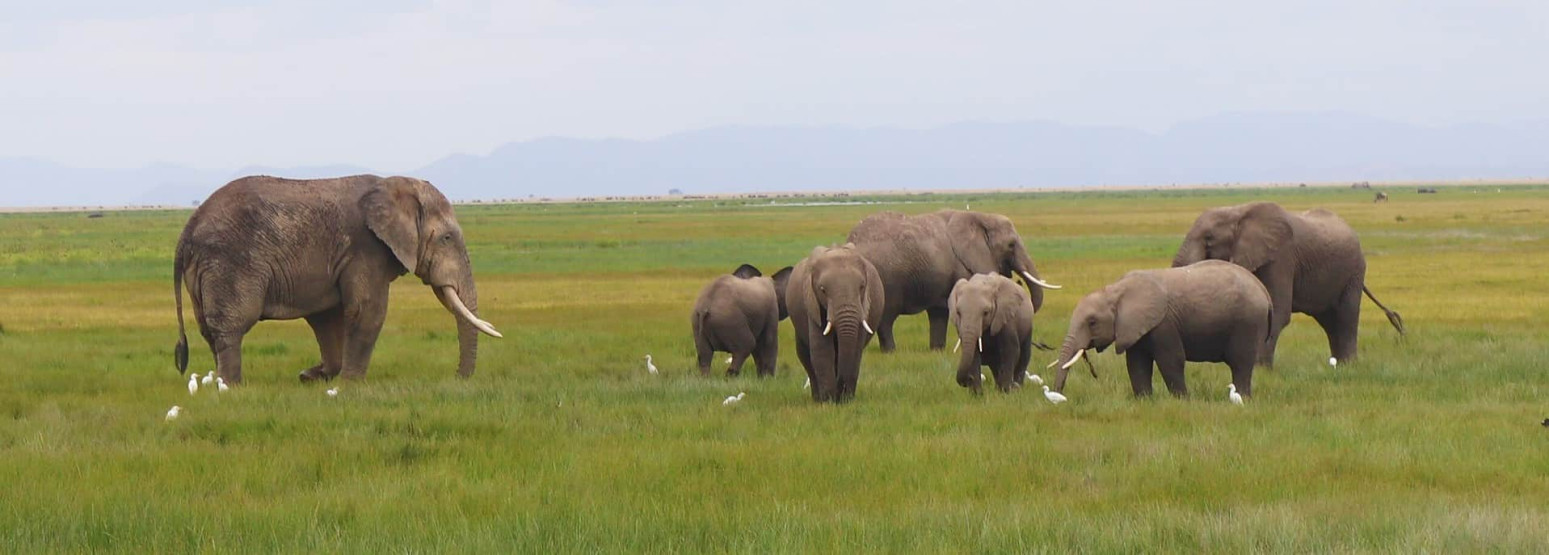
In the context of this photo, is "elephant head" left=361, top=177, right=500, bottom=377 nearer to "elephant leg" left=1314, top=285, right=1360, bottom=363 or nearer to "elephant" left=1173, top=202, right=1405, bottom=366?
"elephant" left=1173, top=202, right=1405, bottom=366

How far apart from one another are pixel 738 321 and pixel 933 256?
4171 millimetres

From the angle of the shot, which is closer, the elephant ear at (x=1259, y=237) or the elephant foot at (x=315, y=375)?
the elephant foot at (x=315, y=375)

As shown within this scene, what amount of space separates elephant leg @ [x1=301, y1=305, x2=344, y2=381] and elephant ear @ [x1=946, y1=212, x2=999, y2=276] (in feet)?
25.3

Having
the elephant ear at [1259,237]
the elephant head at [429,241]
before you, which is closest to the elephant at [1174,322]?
the elephant ear at [1259,237]

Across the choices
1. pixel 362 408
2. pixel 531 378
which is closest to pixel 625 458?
pixel 362 408

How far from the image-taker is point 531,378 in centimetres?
1692

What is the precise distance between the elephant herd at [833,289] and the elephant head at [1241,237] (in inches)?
0.6

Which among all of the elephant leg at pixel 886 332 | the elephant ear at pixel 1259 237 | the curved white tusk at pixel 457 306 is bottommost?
the elephant leg at pixel 886 332

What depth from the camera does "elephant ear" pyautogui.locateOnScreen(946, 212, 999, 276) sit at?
783 inches

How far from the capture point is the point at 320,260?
15930 millimetres

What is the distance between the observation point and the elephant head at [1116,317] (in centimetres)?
1338

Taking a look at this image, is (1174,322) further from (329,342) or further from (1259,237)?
(329,342)

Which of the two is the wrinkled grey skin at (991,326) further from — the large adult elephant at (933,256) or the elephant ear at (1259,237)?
the large adult elephant at (933,256)

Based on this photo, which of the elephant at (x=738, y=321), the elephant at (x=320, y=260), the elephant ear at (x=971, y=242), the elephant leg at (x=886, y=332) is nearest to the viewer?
the elephant at (x=320, y=260)
